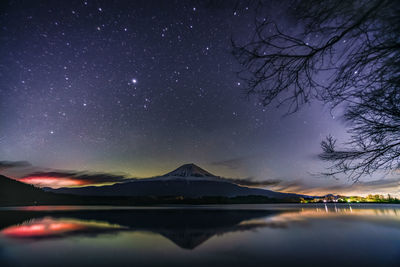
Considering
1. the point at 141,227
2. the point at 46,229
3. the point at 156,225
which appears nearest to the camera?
the point at 46,229

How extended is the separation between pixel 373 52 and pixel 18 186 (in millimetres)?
136381

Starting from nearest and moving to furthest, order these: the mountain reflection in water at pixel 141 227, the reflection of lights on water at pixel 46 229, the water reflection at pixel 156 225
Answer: the mountain reflection in water at pixel 141 227
the water reflection at pixel 156 225
the reflection of lights on water at pixel 46 229

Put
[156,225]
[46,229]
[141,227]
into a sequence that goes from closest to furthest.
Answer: [46,229], [141,227], [156,225]

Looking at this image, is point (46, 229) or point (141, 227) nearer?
point (46, 229)

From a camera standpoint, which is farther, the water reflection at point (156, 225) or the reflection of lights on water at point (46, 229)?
the reflection of lights on water at point (46, 229)

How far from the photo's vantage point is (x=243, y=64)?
3.28 m

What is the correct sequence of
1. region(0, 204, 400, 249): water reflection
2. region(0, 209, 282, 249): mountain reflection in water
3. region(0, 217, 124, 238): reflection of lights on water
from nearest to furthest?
1. region(0, 209, 282, 249): mountain reflection in water
2. region(0, 204, 400, 249): water reflection
3. region(0, 217, 124, 238): reflection of lights on water

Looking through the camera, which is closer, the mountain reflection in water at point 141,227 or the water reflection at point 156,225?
the mountain reflection in water at point 141,227

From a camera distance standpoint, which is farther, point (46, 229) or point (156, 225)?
point (156, 225)

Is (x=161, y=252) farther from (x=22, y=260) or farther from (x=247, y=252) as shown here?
(x=22, y=260)

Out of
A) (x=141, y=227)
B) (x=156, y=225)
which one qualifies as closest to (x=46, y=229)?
(x=141, y=227)

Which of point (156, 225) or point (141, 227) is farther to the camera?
point (156, 225)

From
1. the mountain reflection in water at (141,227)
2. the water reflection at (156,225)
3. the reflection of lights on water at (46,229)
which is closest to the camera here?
the mountain reflection in water at (141,227)

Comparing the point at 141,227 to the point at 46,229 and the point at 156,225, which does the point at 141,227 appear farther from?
the point at 46,229
